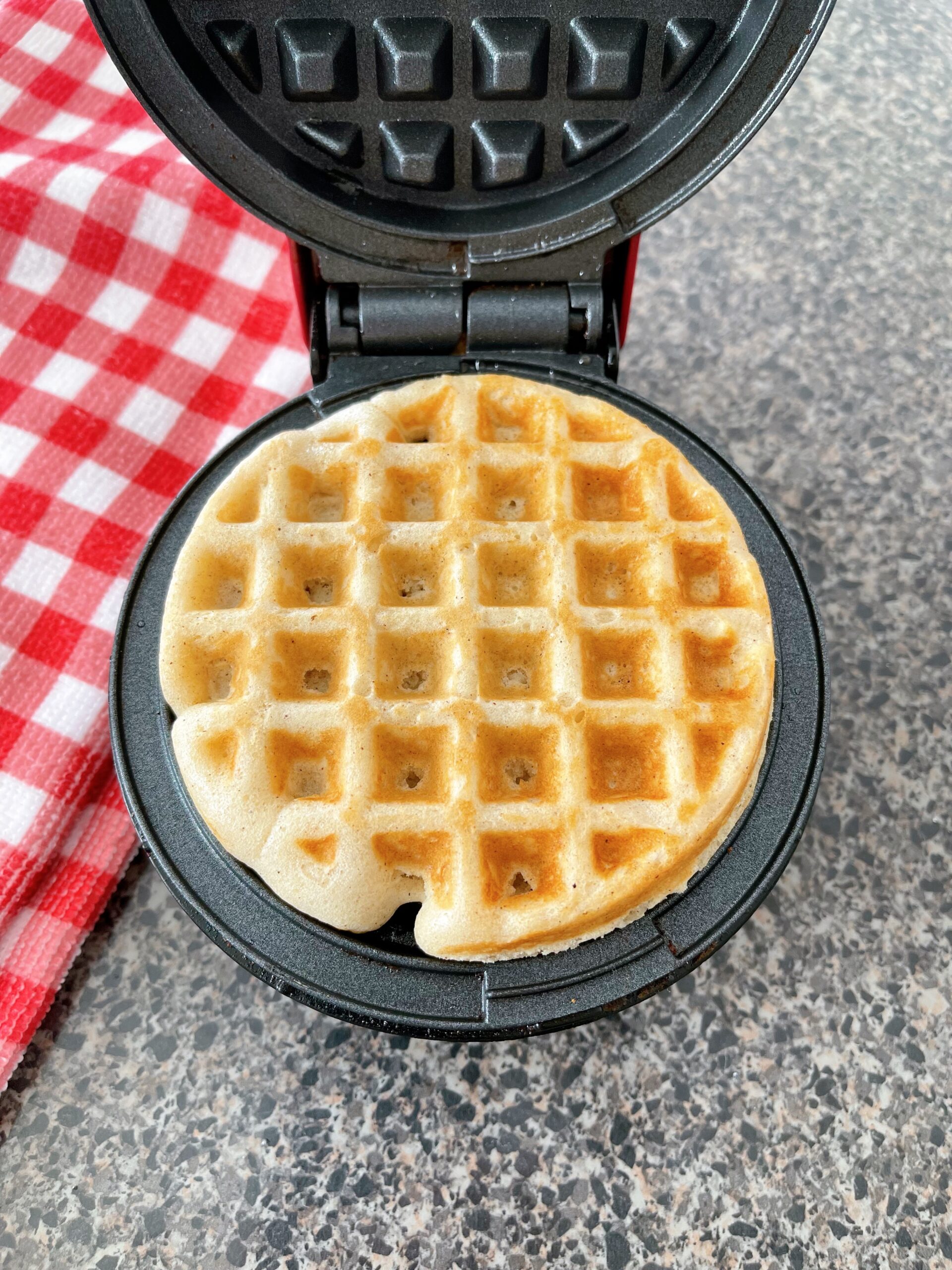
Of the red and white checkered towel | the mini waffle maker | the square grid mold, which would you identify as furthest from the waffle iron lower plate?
the square grid mold

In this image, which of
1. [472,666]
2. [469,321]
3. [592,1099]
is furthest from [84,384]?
[592,1099]

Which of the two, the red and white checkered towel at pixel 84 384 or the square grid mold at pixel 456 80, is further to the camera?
the red and white checkered towel at pixel 84 384

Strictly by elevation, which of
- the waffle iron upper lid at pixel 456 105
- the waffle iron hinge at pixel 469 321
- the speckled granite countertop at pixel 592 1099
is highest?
the waffle iron upper lid at pixel 456 105

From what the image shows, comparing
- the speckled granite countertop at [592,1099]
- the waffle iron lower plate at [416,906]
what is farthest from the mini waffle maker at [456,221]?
the speckled granite countertop at [592,1099]

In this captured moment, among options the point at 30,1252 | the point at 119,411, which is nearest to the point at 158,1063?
the point at 30,1252

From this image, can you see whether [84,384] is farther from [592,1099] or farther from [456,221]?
[592,1099]

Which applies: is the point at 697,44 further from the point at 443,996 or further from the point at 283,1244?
the point at 283,1244

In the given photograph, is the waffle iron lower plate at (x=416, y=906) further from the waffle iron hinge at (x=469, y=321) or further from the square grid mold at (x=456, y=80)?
the square grid mold at (x=456, y=80)
